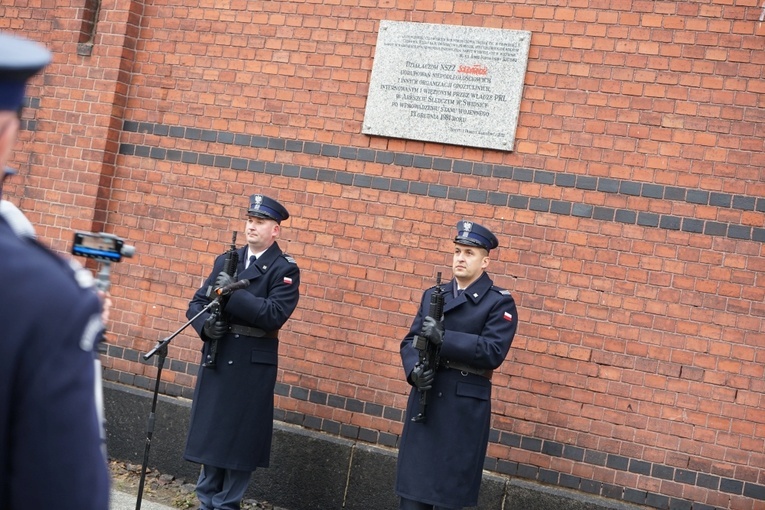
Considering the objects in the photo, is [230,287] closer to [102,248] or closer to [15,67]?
[102,248]

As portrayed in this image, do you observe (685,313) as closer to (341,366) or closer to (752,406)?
(752,406)

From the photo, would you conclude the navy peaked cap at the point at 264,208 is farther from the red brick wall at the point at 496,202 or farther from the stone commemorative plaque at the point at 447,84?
the stone commemorative plaque at the point at 447,84

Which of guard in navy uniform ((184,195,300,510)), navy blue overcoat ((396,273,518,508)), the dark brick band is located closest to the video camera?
navy blue overcoat ((396,273,518,508))

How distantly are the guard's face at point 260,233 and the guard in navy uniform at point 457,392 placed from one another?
4.12 feet

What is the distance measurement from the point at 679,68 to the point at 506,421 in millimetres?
2645

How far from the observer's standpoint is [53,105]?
25.8 feet

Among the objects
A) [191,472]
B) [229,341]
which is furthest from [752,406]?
[191,472]

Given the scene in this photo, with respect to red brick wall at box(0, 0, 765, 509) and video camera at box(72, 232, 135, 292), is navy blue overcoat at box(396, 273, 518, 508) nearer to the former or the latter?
red brick wall at box(0, 0, 765, 509)

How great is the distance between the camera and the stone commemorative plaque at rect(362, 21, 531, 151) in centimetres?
660

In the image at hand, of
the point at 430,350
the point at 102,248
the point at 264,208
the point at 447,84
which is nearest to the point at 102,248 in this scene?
the point at 102,248

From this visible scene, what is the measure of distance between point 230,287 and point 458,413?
63.4 inches

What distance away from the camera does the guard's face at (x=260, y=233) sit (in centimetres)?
629

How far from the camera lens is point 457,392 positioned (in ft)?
18.2

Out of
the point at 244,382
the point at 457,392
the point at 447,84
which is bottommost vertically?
the point at 244,382
